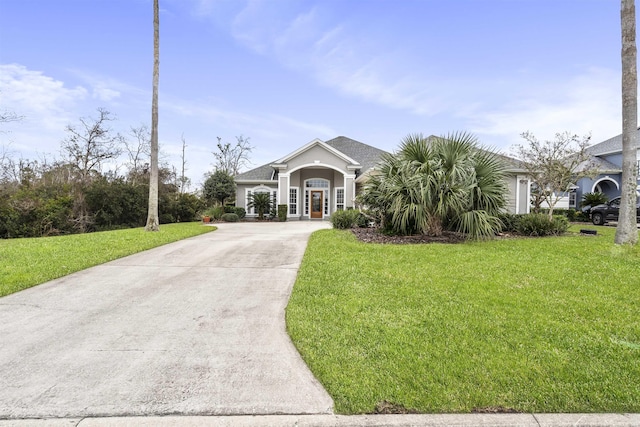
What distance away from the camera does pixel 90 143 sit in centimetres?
2361

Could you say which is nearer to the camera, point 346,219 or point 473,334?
point 473,334

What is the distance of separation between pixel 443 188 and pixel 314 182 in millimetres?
14291

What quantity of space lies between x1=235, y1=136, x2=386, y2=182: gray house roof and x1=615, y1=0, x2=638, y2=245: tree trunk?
14.1 meters

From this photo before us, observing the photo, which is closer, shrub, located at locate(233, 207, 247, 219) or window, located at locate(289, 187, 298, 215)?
shrub, located at locate(233, 207, 247, 219)

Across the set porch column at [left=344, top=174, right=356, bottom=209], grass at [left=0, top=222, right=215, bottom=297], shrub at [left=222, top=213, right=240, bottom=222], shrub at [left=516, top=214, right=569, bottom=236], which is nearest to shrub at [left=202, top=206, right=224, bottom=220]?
shrub at [left=222, top=213, right=240, bottom=222]

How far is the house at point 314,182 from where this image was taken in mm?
21250

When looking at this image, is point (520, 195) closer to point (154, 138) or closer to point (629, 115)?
point (629, 115)

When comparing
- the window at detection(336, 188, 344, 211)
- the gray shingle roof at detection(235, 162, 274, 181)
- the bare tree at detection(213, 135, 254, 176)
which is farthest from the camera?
the bare tree at detection(213, 135, 254, 176)

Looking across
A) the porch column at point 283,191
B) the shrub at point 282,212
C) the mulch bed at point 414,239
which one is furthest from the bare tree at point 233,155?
the mulch bed at point 414,239

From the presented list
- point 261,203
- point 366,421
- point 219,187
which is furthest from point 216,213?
point 366,421

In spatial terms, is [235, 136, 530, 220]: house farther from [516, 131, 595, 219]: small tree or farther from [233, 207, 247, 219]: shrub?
[516, 131, 595, 219]: small tree

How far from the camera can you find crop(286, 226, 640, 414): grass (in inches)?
95.4

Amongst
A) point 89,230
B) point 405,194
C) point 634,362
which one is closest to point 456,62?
point 405,194

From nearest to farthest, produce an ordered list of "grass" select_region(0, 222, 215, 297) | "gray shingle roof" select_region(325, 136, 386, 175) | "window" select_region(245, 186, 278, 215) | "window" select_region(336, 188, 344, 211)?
"grass" select_region(0, 222, 215, 297)
"window" select_region(336, 188, 344, 211)
"window" select_region(245, 186, 278, 215)
"gray shingle roof" select_region(325, 136, 386, 175)
